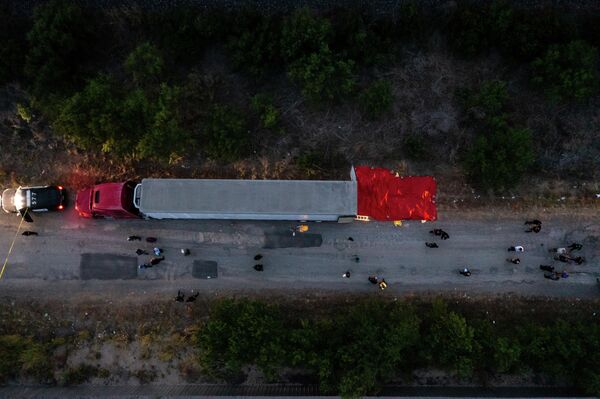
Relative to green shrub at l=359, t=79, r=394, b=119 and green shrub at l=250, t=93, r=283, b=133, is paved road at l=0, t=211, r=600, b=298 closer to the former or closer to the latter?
green shrub at l=250, t=93, r=283, b=133

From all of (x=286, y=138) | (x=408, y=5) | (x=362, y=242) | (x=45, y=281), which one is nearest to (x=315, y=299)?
(x=362, y=242)

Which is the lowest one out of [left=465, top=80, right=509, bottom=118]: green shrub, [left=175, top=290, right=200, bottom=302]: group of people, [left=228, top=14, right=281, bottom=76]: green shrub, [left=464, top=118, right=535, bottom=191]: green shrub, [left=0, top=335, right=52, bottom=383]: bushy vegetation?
[left=0, top=335, right=52, bottom=383]: bushy vegetation

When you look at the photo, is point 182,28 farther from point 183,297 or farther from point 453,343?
point 453,343

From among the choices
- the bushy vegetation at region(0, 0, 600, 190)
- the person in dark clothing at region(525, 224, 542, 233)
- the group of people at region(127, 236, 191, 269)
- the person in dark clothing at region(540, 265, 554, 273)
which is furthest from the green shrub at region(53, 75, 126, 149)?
the person in dark clothing at region(540, 265, 554, 273)

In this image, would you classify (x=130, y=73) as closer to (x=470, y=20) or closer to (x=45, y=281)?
(x=45, y=281)

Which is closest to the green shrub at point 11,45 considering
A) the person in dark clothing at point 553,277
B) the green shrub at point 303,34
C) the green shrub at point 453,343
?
the green shrub at point 303,34

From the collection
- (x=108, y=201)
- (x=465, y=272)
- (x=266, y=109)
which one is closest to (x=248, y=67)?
(x=266, y=109)

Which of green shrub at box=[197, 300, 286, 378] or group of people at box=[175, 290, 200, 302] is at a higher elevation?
group of people at box=[175, 290, 200, 302]
